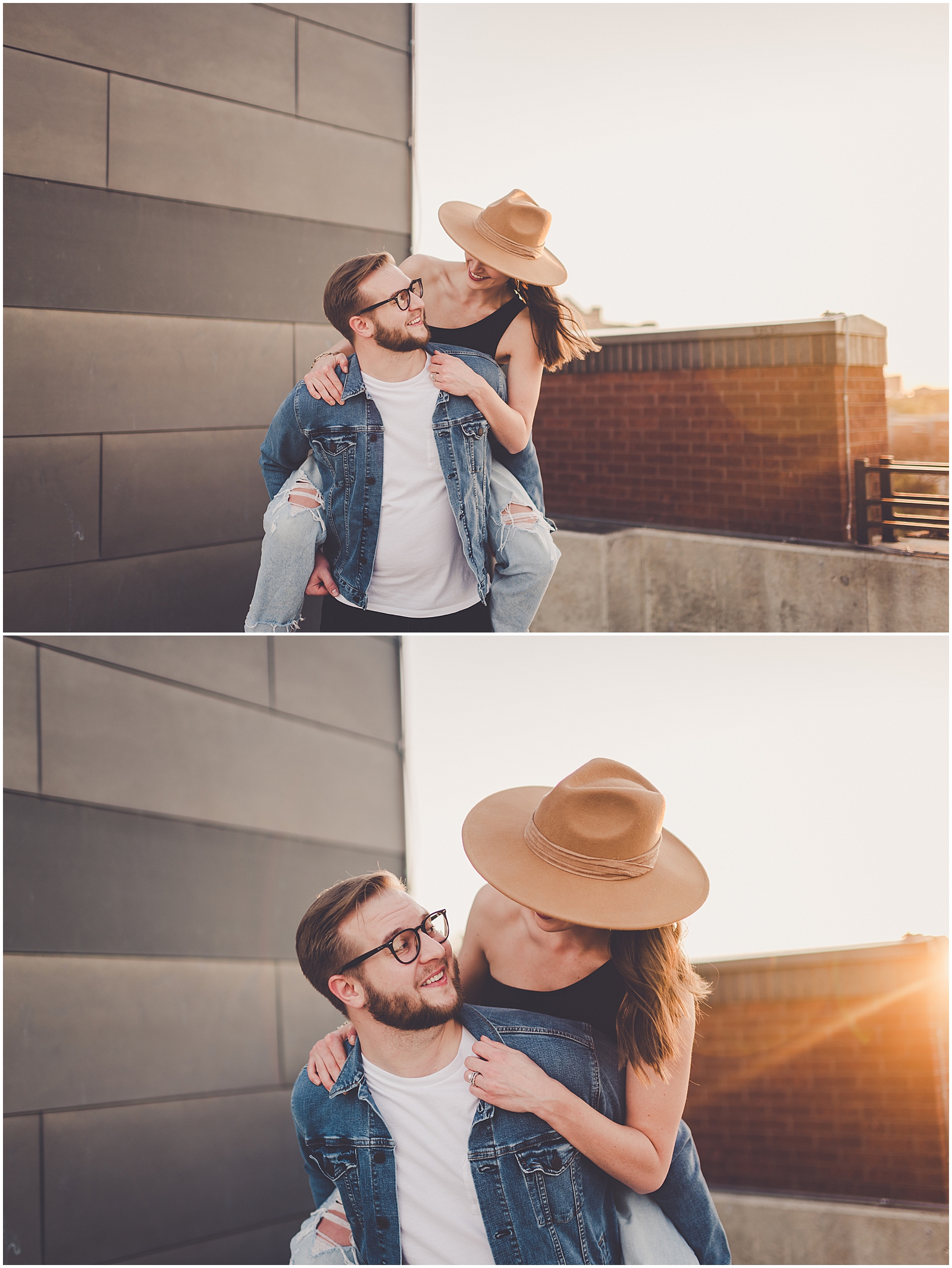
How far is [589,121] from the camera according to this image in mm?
3477

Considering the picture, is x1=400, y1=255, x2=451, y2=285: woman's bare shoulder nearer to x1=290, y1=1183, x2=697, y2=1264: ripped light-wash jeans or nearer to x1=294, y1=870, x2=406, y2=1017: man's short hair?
x1=294, y1=870, x2=406, y2=1017: man's short hair

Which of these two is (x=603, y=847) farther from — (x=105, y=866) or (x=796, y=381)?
(x=796, y=381)

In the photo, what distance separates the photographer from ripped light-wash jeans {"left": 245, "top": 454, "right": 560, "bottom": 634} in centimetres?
239

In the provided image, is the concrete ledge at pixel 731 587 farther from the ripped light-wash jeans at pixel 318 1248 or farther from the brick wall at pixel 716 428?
the ripped light-wash jeans at pixel 318 1248

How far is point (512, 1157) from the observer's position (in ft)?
6.08

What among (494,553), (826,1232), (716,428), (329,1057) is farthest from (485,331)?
(826,1232)

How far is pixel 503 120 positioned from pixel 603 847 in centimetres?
267

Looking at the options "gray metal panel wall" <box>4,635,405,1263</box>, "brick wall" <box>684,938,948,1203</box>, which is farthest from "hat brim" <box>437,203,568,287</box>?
"brick wall" <box>684,938,948,1203</box>

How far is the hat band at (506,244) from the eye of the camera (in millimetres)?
2299

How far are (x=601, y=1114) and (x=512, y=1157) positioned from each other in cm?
19

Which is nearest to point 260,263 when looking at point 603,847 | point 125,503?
point 125,503

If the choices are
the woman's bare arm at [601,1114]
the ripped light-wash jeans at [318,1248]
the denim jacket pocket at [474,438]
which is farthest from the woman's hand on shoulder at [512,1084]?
the denim jacket pocket at [474,438]

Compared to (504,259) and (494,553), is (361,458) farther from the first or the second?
(504,259)

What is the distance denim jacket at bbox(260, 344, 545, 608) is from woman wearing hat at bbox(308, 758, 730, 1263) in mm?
747
